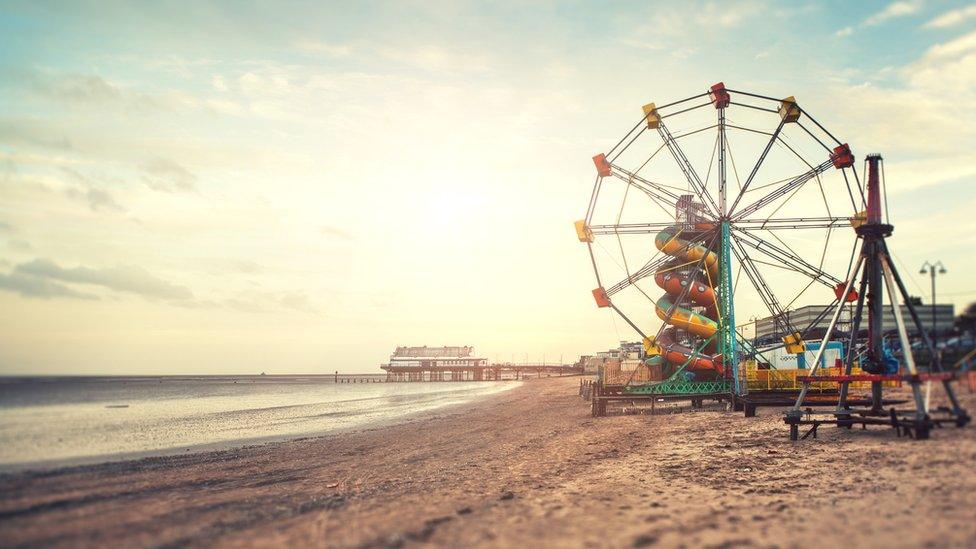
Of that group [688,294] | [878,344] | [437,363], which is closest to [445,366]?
[437,363]

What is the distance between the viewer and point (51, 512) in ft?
34.2

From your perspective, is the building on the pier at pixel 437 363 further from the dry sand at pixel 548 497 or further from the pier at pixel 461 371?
the dry sand at pixel 548 497

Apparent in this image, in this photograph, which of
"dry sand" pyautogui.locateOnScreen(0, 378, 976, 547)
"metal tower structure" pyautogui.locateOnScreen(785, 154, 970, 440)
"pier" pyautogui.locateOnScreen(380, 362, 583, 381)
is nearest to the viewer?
"dry sand" pyautogui.locateOnScreen(0, 378, 976, 547)

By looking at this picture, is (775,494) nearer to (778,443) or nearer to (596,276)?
(778,443)

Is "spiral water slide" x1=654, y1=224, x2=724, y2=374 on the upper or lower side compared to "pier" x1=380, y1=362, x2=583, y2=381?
upper

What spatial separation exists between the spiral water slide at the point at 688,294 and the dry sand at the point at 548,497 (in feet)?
46.0

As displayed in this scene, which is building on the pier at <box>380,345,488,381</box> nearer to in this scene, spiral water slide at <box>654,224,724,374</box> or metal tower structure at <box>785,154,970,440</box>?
spiral water slide at <box>654,224,724,374</box>

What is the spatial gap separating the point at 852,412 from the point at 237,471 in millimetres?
16849

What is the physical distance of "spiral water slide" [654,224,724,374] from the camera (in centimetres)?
3219

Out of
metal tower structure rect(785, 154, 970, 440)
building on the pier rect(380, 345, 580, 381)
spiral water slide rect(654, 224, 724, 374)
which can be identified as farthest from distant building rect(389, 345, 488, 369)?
metal tower structure rect(785, 154, 970, 440)

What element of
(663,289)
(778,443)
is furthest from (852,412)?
(663,289)

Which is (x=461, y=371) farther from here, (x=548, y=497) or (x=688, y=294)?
(x=548, y=497)

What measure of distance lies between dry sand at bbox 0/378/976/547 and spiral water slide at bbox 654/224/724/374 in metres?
14.0

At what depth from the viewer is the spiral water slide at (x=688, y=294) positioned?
3219 centimetres
